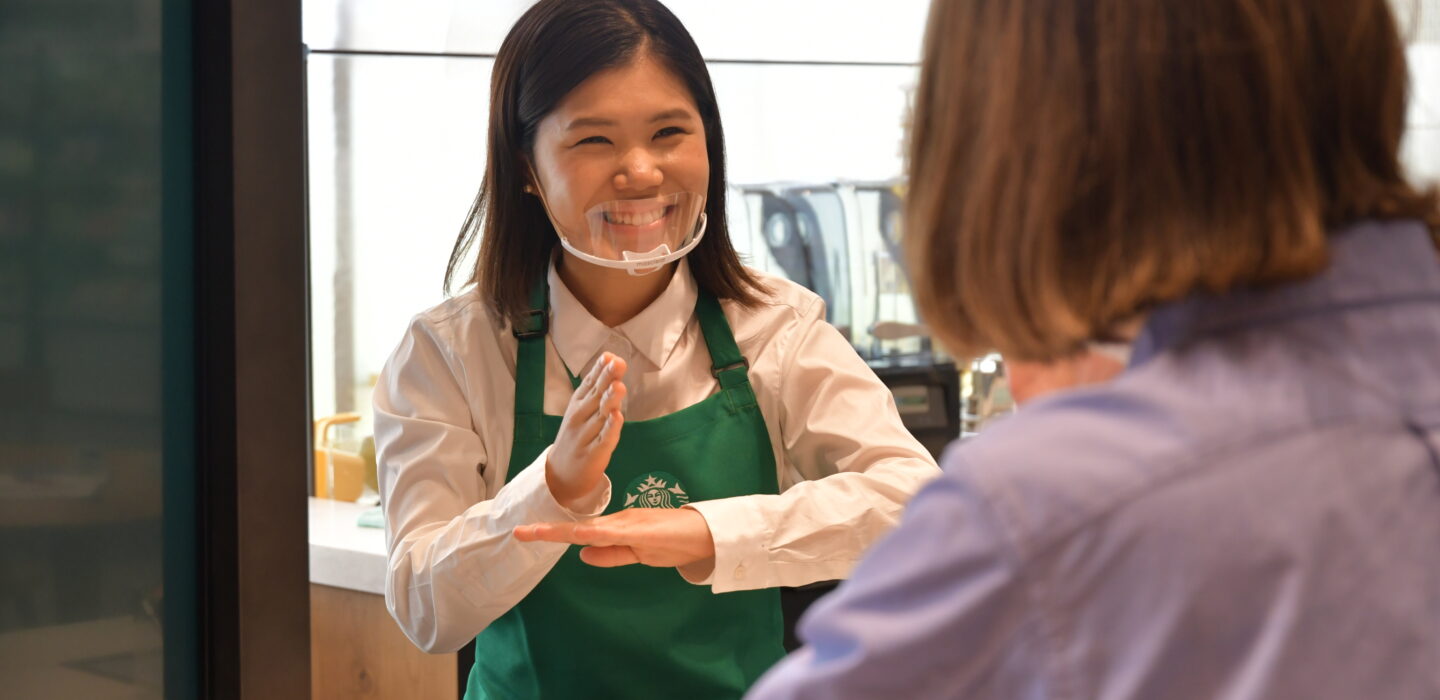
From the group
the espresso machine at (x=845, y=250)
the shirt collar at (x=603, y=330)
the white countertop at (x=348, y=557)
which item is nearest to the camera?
the shirt collar at (x=603, y=330)

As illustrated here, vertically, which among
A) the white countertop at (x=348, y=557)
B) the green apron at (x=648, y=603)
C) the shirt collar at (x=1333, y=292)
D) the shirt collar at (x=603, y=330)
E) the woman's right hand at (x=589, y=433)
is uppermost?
the shirt collar at (x=1333, y=292)

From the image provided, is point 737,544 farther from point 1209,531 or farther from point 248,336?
point 1209,531

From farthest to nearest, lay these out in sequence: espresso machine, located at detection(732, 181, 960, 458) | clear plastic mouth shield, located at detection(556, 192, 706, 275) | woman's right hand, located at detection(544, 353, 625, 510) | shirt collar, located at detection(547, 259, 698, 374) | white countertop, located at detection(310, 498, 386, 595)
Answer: espresso machine, located at detection(732, 181, 960, 458)
white countertop, located at detection(310, 498, 386, 595)
shirt collar, located at detection(547, 259, 698, 374)
clear plastic mouth shield, located at detection(556, 192, 706, 275)
woman's right hand, located at detection(544, 353, 625, 510)

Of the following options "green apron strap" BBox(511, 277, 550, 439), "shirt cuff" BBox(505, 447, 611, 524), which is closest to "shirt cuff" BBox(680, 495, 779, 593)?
"shirt cuff" BBox(505, 447, 611, 524)

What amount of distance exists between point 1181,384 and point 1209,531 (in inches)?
2.6

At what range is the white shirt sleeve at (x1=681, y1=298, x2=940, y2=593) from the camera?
48.9 inches

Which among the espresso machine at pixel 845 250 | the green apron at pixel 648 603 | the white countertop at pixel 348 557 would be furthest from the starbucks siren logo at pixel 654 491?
the espresso machine at pixel 845 250

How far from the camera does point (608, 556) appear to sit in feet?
3.82

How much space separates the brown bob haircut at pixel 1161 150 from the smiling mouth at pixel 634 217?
0.76 metres

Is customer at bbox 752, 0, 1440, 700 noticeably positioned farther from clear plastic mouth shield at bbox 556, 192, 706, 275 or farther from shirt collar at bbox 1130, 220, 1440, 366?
clear plastic mouth shield at bbox 556, 192, 706, 275

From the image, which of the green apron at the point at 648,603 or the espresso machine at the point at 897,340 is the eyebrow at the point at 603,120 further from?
the espresso machine at the point at 897,340

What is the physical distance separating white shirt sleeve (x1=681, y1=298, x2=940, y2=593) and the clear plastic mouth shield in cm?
19

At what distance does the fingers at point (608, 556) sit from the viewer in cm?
115

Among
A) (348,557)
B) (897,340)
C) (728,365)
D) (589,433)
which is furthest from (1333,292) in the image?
(897,340)
